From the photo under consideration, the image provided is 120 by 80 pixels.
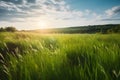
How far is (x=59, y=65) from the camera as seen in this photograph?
6.01 feet

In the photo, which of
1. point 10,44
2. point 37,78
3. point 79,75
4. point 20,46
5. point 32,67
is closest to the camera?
point 79,75

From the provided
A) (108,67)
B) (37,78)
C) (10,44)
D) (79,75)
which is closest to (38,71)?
(37,78)

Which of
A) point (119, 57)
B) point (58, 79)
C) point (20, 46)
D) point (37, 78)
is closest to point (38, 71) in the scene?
point (37, 78)

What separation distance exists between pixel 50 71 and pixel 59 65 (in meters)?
0.19

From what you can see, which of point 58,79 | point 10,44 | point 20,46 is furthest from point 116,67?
point 10,44

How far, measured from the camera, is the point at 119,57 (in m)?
1.99

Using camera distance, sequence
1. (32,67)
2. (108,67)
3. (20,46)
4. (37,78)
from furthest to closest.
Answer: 1. (20,46)
2. (32,67)
3. (108,67)
4. (37,78)

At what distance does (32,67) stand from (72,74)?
509 millimetres

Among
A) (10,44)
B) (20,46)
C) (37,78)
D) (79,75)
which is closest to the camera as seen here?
(79,75)

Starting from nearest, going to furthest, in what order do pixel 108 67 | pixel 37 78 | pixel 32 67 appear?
pixel 37 78, pixel 108 67, pixel 32 67

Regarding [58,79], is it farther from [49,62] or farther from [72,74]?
[49,62]

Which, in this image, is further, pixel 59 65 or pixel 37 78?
pixel 59 65

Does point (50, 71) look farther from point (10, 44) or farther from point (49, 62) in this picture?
point (10, 44)

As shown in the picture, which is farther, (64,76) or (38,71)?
(38,71)
